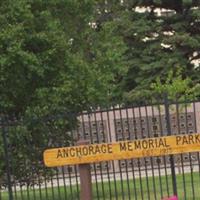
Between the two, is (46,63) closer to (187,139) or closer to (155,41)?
(187,139)

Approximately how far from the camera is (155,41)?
37969mm

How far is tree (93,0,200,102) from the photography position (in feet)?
120

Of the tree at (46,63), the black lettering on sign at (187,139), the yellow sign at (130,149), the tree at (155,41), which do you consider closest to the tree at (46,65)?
the tree at (46,63)

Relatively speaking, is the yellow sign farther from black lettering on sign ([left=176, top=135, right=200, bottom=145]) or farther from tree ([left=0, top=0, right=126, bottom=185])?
tree ([left=0, top=0, right=126, bottom=185])

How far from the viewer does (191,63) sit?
38.4 meters

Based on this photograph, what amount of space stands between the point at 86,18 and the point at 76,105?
306 cm

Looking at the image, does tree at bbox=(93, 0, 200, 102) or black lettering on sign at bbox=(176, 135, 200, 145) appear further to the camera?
tree at bbox=(93, 0, 200, 102)

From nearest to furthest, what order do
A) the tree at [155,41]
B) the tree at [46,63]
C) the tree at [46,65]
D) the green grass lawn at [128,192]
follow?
the green grass lawn at [128,192] → the tree at [46,65] → the tree at [46,63] → the tree at [155,41]

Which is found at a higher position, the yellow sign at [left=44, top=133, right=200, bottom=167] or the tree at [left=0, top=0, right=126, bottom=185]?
the tree at [left=0, top=0, right=126, bottom=185]

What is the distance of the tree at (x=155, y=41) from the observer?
36531mm

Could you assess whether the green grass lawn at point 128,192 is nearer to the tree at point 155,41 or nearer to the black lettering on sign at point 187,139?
the black lettering on sign at point 187,139

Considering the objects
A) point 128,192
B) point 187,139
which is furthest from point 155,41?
point 187,139

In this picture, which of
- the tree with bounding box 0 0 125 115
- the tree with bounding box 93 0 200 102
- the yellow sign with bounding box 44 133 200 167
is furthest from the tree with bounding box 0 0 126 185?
the tree with bounding box 93 0 200 102

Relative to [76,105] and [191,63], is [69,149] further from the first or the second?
[191,63]
